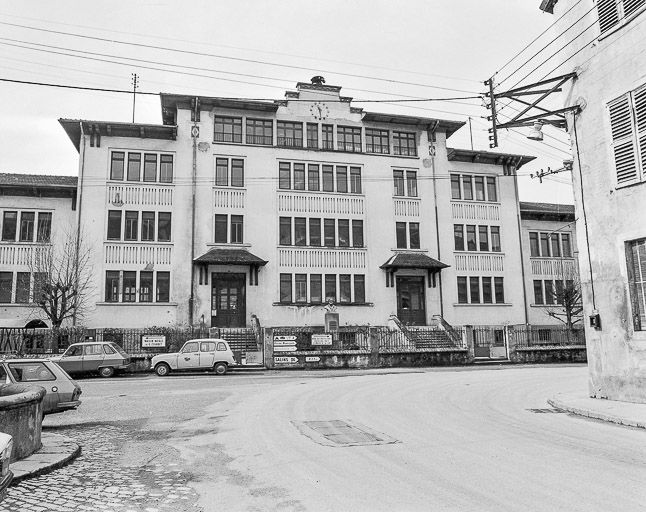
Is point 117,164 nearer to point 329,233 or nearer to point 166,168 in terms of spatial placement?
point 166,168

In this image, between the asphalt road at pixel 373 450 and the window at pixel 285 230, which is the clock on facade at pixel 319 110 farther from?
the asphalt road at pixel 373 450

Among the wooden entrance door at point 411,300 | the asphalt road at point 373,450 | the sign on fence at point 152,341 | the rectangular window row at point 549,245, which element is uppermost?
the rectangular window row at point 549,245

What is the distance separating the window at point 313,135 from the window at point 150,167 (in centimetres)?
1010

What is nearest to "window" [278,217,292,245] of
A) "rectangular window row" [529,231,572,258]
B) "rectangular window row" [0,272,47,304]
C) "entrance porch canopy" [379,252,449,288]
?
"entrance porch canopy" [379,252,449,288]

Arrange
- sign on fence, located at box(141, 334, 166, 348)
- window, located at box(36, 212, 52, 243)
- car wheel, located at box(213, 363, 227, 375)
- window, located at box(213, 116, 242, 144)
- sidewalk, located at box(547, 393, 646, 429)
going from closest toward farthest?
sidewalk, located at box(547, 393, 646, 429) → car wheel, located at box(213, 363, 227, 375) → sign on fence, located at box(141, 334, 166, 348) → window, located at box(36, 212, 52, 243) → window, located at box(213, 116, 242, 144)

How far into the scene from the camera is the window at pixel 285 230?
3534cm

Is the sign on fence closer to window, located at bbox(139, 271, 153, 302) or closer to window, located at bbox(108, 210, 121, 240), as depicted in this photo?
window, located at bbox(139, 271, 153, 302)

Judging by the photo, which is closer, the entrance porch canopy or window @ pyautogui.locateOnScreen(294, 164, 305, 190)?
the entrance porch canopy

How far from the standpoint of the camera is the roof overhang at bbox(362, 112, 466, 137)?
3759 cm

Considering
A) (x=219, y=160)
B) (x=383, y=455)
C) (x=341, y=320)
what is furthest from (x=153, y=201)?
(x=383, y=455)

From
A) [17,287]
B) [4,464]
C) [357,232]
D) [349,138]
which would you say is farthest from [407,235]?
[4,464]

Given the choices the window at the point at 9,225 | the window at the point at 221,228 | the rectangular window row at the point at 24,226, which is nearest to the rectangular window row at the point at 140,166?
the window at the point at 221,228

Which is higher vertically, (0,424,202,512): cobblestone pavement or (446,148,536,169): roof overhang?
(446,148,536,169): roof overhang

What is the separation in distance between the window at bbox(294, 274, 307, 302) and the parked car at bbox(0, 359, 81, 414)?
23267 millimetres
